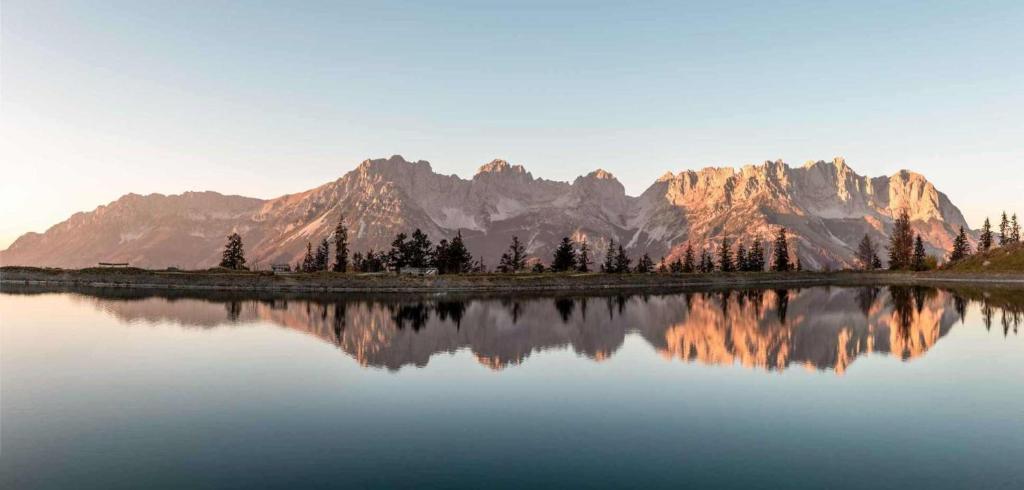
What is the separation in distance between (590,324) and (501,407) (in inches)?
1827

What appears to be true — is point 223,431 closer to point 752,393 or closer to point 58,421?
point 58,421

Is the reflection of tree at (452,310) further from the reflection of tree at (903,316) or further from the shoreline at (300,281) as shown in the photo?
the reflection of tree at (903,316)

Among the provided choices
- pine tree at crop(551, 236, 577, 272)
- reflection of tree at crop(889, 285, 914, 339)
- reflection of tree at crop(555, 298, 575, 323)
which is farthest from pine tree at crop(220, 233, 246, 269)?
reflection of tree at crop(889, 285, 914, 339)

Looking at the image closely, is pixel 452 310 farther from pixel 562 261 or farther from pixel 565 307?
pixel 562 261

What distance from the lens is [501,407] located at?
111 feet

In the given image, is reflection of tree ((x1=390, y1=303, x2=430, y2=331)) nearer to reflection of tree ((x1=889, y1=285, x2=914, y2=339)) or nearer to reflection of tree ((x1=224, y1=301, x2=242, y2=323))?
reflection of tree ((x1=224, y1=301, x2=242, y2=323))

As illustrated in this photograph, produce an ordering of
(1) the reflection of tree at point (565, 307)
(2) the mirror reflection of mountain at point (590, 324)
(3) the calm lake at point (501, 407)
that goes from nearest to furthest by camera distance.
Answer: (3) the calm lake at point (501, 407) < (2) the mirror reflection of mountain at point (590, 324) < (1) the reflection of tree at point (565, 307)

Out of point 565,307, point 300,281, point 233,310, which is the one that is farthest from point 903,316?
point 300,281

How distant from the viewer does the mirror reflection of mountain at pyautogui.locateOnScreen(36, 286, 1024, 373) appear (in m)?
54.7

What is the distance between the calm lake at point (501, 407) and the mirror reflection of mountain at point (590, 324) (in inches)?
27.1

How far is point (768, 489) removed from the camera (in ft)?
69.9

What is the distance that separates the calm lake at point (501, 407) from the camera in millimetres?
23062

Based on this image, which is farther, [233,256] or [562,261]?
[562,261]

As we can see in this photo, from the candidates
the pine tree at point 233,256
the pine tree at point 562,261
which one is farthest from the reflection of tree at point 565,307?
the pine tree at point 233,256
